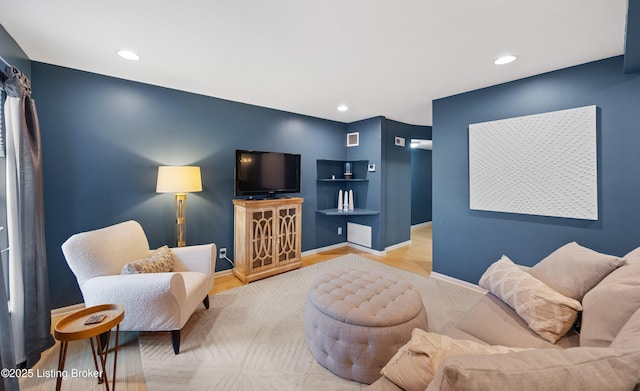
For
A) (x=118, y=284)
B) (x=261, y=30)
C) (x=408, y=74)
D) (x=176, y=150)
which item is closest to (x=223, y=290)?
(x=118, y=284)

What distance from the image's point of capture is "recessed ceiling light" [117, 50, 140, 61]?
7.07 feet

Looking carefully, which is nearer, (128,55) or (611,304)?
(611,304)

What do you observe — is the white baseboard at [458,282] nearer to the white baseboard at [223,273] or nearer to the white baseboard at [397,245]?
the white baseboard at [397,245]

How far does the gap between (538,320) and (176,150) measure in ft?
11.8

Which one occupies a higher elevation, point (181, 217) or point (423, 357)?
point (181, 217)

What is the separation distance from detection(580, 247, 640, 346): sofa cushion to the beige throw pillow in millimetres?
2693

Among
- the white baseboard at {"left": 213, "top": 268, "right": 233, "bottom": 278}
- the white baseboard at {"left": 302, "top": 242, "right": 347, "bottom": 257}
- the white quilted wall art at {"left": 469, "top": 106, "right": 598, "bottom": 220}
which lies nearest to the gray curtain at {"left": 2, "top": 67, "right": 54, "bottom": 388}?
the white baseboard at {"left": 213, "top": 268, "right": 233, "bottom": 278}

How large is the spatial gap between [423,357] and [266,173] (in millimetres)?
3097

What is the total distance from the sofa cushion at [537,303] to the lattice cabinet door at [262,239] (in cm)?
255

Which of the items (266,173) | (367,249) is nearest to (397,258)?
(367,249)

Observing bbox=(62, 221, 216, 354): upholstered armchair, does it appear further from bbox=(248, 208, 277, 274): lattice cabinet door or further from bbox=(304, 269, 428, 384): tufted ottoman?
bbox=(248, 208, 277, 274): lattice cabinet door

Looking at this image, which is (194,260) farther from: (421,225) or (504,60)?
(421,225)

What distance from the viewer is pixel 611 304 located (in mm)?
1090

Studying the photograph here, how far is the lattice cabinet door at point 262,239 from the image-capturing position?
3251 millimetres
